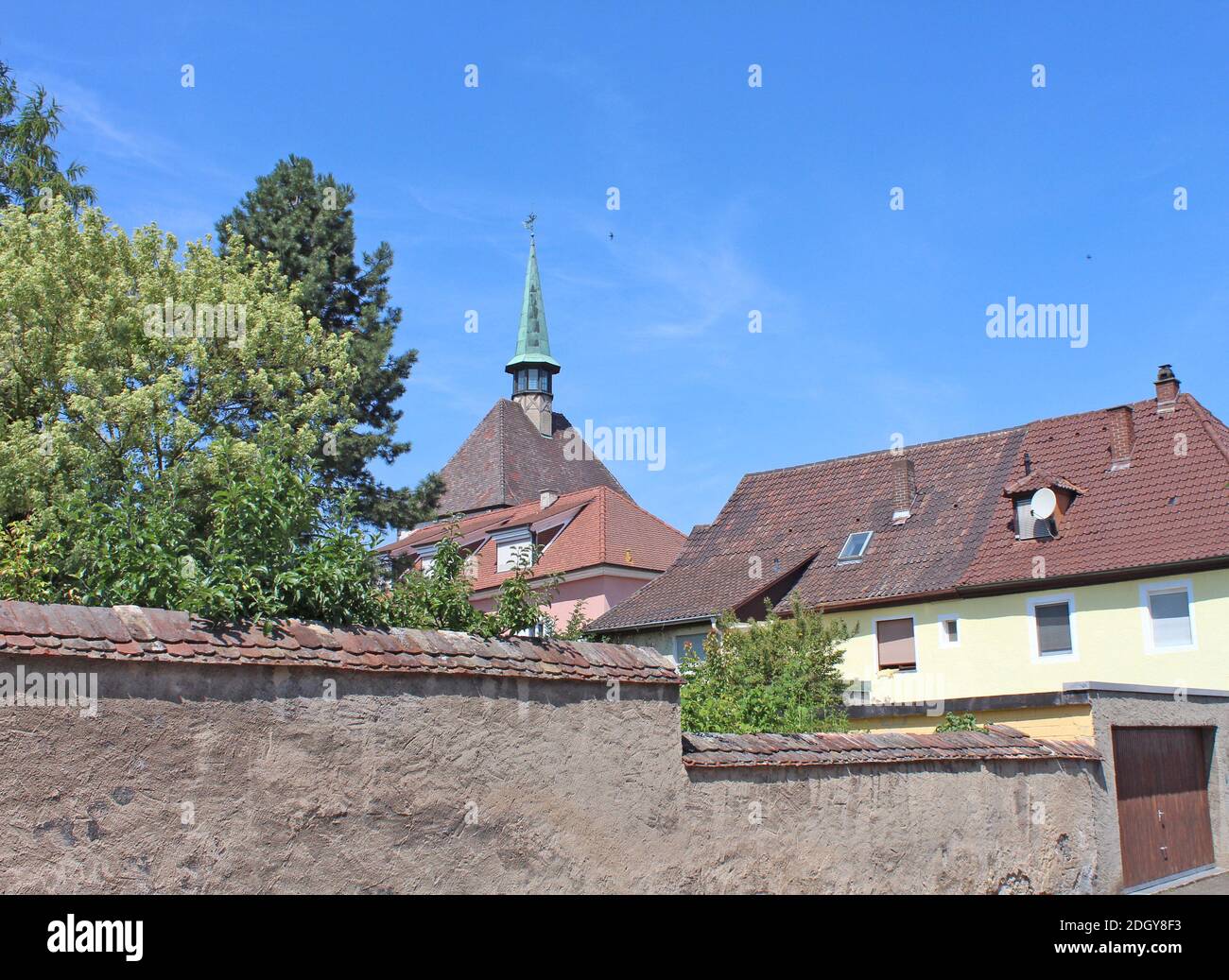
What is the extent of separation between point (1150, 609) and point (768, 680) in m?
9.16

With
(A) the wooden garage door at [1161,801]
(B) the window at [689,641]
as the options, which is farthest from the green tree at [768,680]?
(B) the window at [689,641]

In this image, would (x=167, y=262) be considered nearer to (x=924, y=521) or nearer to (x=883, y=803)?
(x=883, y=803)

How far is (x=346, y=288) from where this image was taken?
94.6 feet

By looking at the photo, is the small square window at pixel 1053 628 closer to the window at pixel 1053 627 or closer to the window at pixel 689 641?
the window at pixel 1053 627

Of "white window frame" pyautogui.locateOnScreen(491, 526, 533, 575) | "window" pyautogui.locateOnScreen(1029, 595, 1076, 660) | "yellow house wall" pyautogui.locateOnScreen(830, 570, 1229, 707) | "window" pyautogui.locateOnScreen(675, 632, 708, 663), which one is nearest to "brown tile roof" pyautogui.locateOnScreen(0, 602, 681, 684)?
"yellow house wall" pyautogui.locateOnScreen(830, 570, 1229, 707)

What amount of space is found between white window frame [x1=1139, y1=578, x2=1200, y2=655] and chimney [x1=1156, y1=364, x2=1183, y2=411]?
16.0 ft

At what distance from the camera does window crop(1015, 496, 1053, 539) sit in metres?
25.9

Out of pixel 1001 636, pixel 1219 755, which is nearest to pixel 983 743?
pixel 1219 755

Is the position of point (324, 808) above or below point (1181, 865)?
above

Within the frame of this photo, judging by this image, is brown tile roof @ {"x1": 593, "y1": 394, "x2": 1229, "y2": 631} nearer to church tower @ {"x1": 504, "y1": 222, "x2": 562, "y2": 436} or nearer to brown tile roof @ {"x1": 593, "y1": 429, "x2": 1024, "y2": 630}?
brown tile roof @ {"x1": 593, "y1": 429, "x2": 1024, "y2": 630}

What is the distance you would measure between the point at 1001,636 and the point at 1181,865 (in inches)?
405

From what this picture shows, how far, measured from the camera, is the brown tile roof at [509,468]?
163 feet

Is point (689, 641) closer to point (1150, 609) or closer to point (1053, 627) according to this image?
point (1053, 627)
